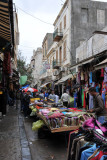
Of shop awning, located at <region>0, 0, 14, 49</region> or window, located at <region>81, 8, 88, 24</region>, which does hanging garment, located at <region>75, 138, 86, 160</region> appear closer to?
shop awning, located at <region>0, 0, 14, 49</region>

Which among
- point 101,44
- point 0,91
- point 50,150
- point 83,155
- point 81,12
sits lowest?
point 50,150

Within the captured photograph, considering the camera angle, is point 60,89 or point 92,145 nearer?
point 92,145

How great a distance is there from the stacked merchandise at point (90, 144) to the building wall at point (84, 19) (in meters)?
17.8

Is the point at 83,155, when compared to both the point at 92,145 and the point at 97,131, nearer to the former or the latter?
the point at 92,145

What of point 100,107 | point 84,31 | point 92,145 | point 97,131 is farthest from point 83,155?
point 84,31

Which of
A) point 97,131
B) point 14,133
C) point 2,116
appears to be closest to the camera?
point 97,131

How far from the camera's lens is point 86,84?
39.9 ft

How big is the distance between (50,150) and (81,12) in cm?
1894

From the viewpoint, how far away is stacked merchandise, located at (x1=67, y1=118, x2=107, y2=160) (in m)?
2.60

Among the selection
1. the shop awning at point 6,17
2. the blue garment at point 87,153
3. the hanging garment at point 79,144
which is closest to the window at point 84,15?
the shop awning at point 6,17

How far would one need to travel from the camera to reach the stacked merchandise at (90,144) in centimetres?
260

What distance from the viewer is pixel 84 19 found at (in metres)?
22.1

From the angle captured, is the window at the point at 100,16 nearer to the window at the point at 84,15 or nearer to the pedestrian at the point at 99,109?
the window at the point at 84,15

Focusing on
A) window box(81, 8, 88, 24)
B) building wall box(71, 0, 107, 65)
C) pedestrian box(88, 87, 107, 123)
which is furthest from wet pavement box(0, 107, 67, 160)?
window box(81, 8, 88, 24)
